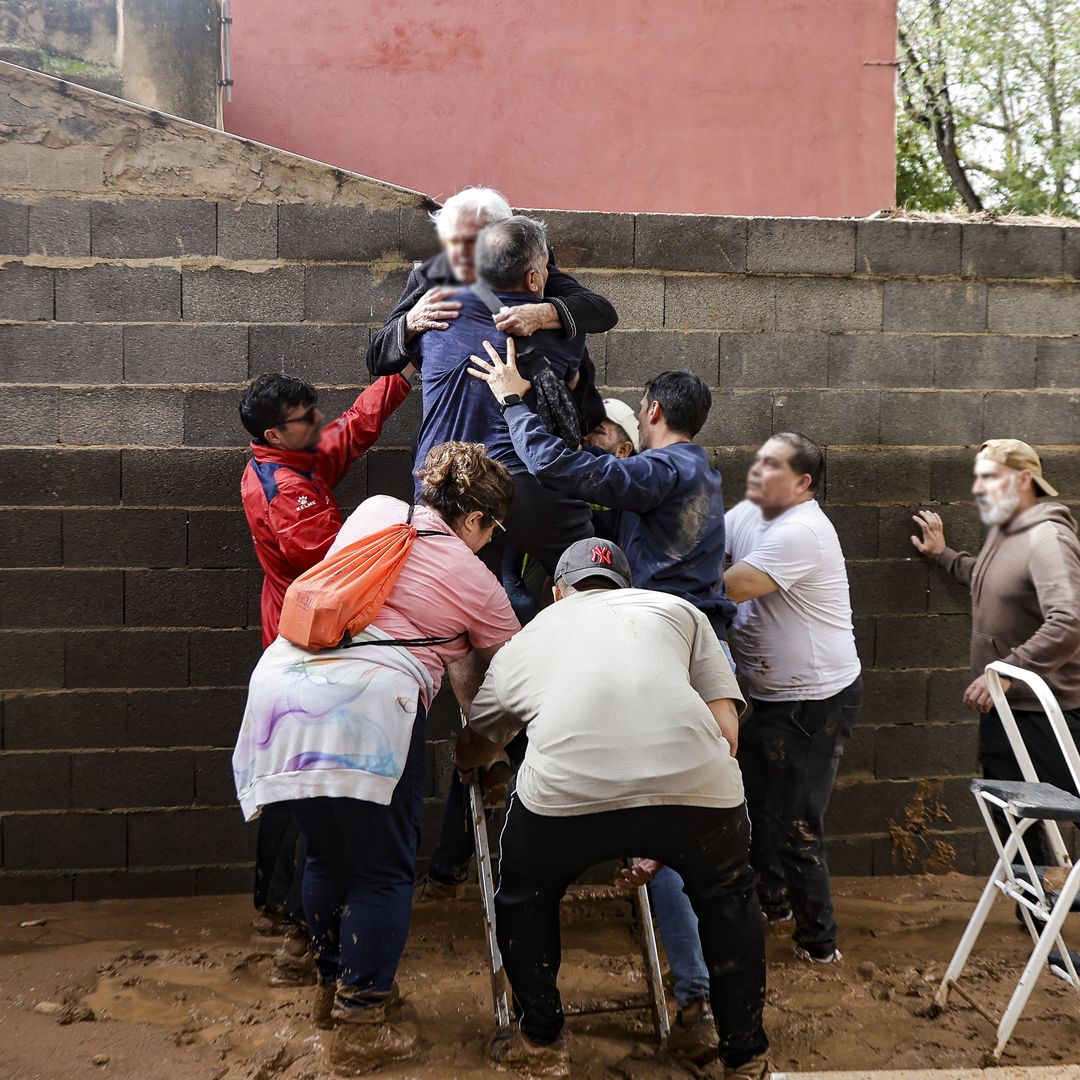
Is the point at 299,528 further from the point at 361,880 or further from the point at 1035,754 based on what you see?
the point at 1035,754

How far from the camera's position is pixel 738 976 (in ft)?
8.70

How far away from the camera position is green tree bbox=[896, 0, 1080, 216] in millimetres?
10727

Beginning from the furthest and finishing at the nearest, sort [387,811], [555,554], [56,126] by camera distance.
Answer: [56,126], [555,554], [387,811]

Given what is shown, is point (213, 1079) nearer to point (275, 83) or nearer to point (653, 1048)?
point (653, 1048)

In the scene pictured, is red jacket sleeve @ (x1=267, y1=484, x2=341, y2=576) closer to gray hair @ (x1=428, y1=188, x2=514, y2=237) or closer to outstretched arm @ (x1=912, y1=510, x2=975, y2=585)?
gray hair @ (x1=428, y1=188, x2=514, y2=237)

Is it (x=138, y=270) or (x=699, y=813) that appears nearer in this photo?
(x=699, y=813)

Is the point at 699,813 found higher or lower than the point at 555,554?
lower

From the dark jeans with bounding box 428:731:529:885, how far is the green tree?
372 inches

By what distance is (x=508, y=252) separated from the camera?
3170mm

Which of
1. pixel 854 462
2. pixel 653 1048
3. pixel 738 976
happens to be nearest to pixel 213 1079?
pixel 653 1048

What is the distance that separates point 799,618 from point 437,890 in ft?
5.34

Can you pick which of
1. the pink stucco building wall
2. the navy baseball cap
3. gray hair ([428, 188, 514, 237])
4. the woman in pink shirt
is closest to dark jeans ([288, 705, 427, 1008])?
the woman in pink shirt

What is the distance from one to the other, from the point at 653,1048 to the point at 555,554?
1449 millimetres

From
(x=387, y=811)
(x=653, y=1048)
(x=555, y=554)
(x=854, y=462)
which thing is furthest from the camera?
(x=854, y=462)
